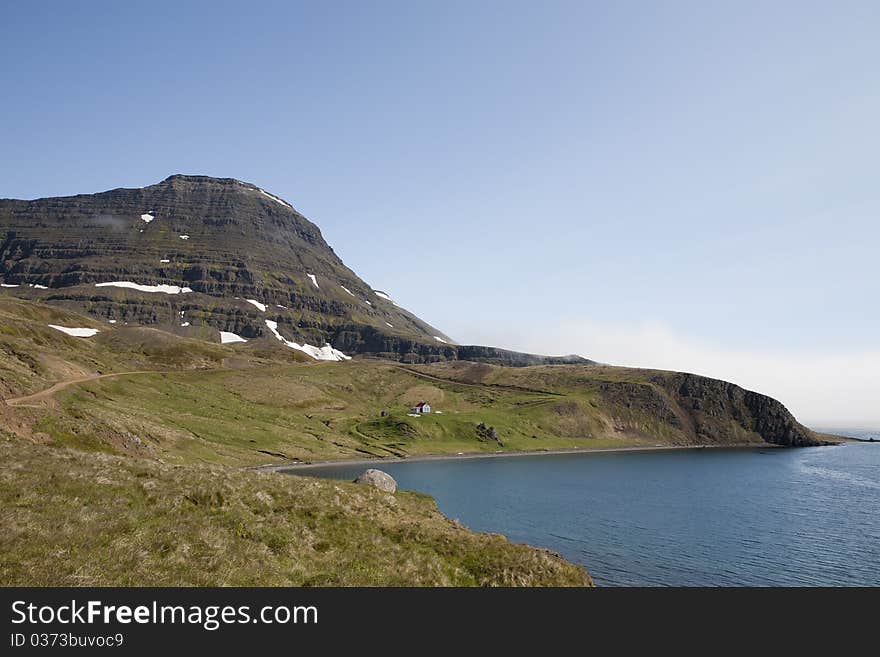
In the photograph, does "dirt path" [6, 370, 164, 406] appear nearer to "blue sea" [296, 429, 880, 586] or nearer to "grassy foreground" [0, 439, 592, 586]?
"grassy foreground" [0, 439, 592, 586]

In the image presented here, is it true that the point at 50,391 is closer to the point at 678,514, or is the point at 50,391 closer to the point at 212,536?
the point at 212,536

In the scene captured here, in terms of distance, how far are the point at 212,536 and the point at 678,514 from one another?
280 feet

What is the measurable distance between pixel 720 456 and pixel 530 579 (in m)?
203

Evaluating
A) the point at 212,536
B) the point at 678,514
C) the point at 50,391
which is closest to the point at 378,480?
the point at 212,536

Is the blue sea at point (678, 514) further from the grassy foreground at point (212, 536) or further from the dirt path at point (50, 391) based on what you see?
the dirt path at point (50, 391)

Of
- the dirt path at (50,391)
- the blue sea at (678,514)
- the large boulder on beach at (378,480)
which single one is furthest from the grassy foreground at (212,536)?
the dirt path at (50,391)

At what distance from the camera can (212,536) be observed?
22.4m

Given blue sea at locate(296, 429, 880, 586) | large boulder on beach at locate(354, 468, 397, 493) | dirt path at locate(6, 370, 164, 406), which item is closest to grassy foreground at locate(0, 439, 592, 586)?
large boulder on beach at locate(354, 468, 397, 493)

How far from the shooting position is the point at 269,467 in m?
112

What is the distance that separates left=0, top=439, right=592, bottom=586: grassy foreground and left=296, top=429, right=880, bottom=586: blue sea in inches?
1132
